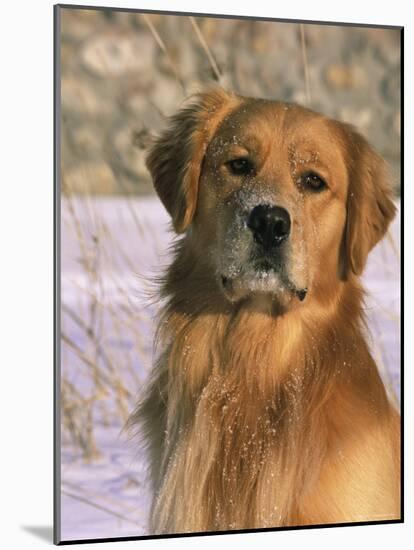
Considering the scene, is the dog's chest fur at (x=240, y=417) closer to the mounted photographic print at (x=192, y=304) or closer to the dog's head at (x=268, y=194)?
the mounted photographic print at (x=192, y=304)

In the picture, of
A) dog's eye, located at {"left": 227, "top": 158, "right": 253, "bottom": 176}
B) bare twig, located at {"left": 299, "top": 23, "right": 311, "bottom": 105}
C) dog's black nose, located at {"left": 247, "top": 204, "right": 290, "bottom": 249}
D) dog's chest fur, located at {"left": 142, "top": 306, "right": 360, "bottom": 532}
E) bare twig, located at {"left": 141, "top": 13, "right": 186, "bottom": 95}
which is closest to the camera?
dog's black nose, located at {"left": 247, "top": 204, "right": 290, "bottom": 249}

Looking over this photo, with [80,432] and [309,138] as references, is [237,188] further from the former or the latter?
[80,432]

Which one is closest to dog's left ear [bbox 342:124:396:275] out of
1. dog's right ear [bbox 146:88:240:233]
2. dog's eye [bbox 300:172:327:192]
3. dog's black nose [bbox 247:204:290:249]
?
dog's eye [bbox 300:172:327:192]

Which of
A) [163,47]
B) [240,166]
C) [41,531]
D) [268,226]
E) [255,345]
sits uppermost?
[163,47]

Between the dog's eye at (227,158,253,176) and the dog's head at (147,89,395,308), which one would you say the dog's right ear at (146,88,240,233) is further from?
the dog's eye at (227,158,253,176)

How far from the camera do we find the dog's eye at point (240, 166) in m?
4.38

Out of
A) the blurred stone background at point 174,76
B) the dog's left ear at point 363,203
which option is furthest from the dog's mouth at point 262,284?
the blurred stone background at point 174,76

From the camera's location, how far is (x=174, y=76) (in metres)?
4.68

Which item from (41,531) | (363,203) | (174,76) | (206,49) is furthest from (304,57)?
(41,531)

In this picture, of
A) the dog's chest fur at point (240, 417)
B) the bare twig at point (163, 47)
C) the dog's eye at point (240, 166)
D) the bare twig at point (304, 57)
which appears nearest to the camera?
the dog's eye at point (240, 166)

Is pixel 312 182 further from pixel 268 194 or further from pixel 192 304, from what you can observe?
pixel 192 304

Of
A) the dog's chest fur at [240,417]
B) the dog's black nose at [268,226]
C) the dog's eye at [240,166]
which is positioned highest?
the dog's eye at [240,166]

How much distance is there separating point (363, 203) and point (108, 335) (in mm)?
1063

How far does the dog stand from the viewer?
4.44m
